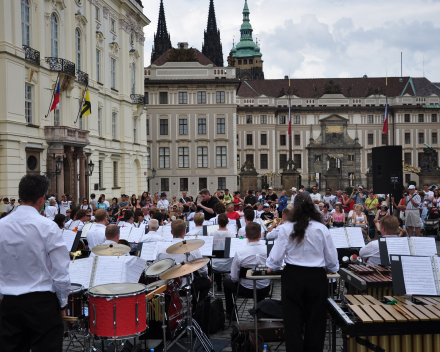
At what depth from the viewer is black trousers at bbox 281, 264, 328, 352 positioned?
5.52 metres

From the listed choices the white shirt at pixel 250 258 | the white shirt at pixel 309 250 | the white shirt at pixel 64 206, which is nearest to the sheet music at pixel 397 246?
the white shirt at pixel 250 258

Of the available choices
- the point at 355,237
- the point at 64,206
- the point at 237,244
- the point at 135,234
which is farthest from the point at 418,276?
the point at 64,206

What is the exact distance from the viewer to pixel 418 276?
19.9ft

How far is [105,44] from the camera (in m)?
38.1

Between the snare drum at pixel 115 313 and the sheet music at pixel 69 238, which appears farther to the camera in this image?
the sheet music at pixel 69 238

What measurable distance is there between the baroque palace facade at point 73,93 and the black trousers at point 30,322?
23.0 metres

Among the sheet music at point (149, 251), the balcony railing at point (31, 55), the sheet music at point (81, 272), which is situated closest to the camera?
the sheet music at point (81, 272)

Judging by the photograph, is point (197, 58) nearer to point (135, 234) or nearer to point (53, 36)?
point (53, 36)

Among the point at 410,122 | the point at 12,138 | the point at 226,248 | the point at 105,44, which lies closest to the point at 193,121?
the point at 105,44

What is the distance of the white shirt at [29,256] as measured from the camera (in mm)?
4559

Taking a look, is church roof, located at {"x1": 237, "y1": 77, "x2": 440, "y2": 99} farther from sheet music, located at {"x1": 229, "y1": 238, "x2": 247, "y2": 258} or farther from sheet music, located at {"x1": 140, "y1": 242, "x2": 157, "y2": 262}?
sheet music, located at {"x1": 140, "y1": 242, "x2": 157, "y2": 262}

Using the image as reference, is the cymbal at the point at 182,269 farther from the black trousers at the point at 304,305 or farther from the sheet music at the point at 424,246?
the sheet music at the point at 424,246

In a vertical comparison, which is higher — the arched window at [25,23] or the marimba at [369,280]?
the arched window at [25,23]

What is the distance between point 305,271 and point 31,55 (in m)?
26.0
